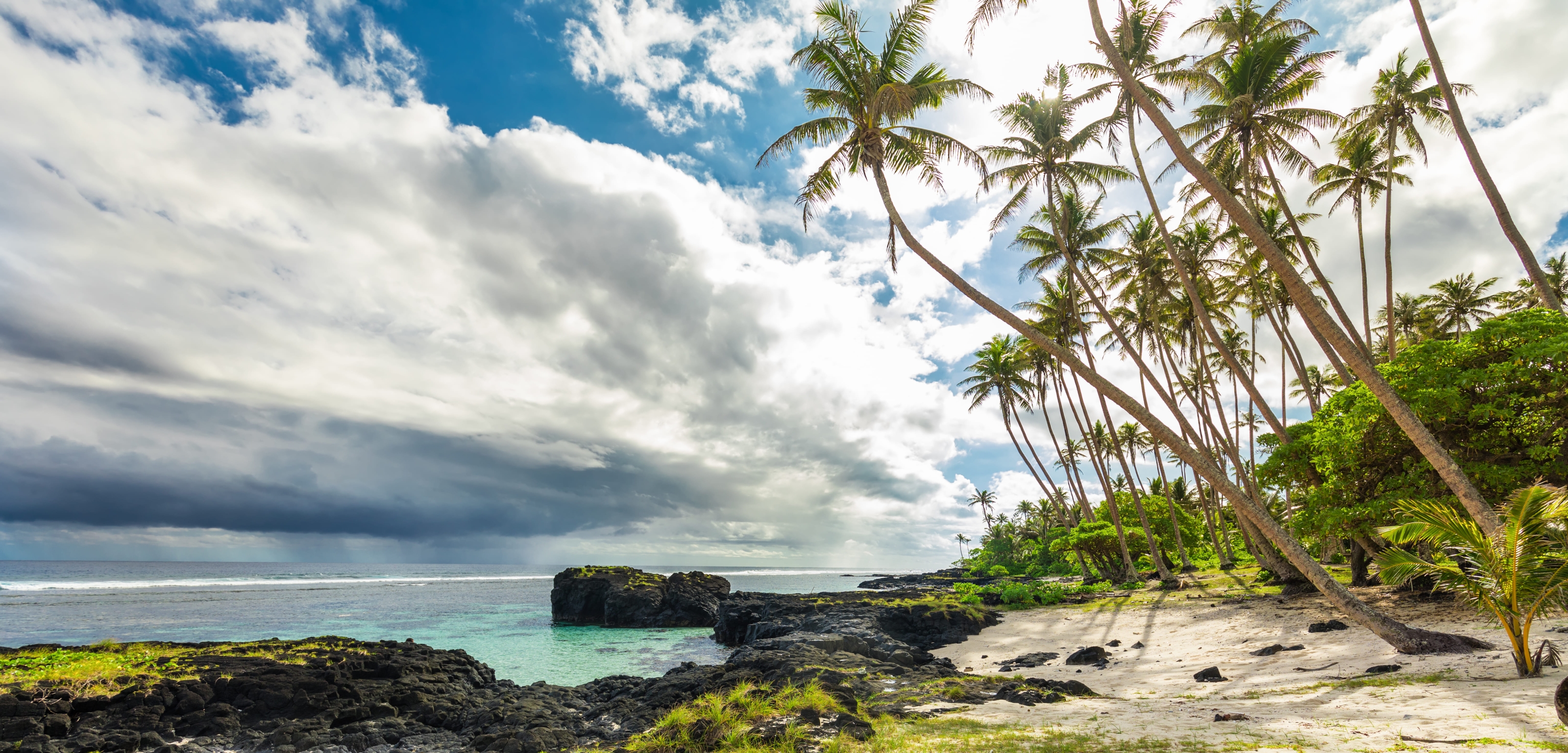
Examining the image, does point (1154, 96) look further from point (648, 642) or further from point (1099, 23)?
point (648, 642)

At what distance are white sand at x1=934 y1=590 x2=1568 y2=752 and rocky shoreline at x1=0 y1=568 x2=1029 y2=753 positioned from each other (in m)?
2.16

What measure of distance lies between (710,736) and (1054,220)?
702 inches

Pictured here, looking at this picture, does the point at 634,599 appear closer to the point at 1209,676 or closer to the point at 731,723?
the point at 731,723

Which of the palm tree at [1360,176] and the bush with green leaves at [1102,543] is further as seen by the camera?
the bush with green leaves at [1102,543]

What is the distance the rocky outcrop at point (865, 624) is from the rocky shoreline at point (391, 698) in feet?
0.76

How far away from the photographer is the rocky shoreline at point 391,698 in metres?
10.1

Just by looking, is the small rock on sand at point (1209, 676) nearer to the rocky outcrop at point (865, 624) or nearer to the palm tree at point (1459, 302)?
the rocky outcrop at point (865, 624)

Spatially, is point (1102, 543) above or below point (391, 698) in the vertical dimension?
above

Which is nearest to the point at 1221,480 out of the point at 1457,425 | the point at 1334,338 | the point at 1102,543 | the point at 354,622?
the point at 1334,338

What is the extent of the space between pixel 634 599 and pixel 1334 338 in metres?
37.4

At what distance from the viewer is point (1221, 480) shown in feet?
36.1

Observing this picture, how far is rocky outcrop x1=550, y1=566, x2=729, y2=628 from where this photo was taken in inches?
1516

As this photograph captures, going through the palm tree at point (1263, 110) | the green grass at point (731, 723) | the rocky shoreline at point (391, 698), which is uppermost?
the palm tree at point (1263, 110)

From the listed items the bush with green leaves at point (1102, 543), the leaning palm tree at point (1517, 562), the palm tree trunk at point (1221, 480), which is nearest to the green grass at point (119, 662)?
the palm tree trunk at point (1221, 480)
